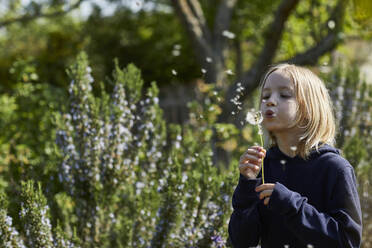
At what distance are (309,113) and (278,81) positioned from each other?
0.16 metres

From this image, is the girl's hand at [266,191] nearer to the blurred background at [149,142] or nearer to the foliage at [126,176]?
the blurred background at [149,142]

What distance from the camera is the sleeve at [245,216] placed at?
1.70 meters

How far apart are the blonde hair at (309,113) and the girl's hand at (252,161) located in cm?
21

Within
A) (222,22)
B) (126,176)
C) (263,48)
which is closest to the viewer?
(126,176)

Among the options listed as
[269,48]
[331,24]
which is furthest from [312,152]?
[269,48]

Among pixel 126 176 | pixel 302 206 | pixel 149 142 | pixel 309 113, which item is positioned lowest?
pixel 126 176

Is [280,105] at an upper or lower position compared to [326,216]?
upper

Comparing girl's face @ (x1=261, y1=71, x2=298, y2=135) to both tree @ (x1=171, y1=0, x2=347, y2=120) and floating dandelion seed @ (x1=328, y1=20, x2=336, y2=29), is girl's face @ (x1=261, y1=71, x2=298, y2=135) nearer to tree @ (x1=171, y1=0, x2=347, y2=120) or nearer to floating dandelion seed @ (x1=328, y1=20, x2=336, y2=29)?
tree @ (x1=171, y1=0, x2=347, y2=120)

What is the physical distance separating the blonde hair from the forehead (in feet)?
0.05

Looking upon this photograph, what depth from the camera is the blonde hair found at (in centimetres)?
177

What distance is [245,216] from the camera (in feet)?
5.74

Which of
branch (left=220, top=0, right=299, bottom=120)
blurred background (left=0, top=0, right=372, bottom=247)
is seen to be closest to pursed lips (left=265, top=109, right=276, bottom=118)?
blurred background (left=0, top=0, right=372, bottom=247)

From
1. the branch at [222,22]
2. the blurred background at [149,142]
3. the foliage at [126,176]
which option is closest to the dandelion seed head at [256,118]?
the blurred background at [149,142]

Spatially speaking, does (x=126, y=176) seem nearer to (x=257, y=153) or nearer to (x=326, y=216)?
(x=257, y=153)
